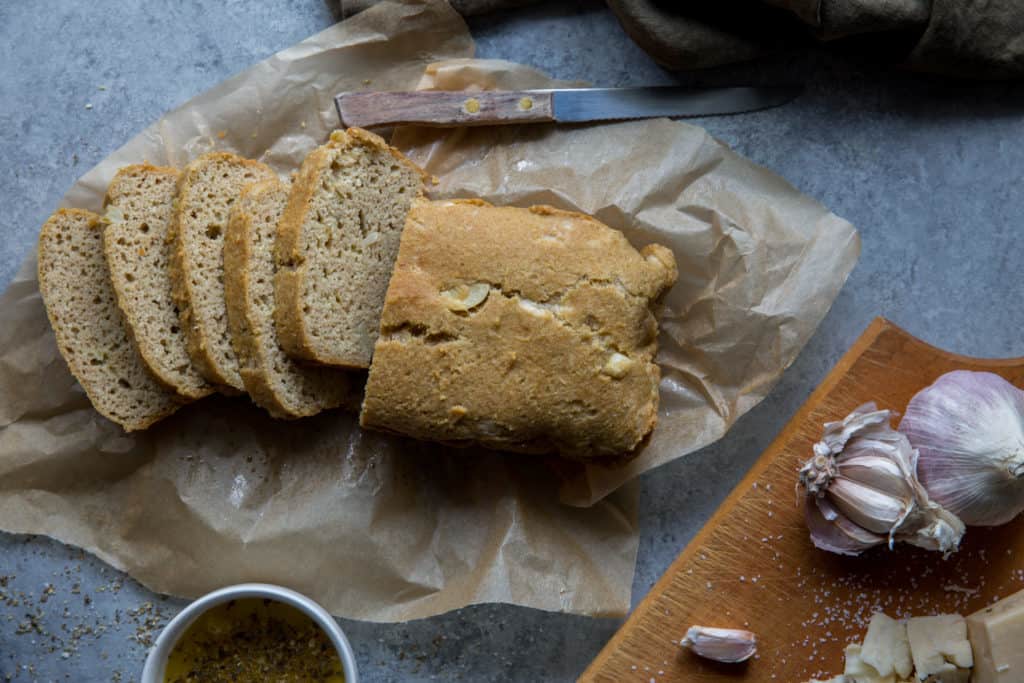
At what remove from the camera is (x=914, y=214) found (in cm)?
312

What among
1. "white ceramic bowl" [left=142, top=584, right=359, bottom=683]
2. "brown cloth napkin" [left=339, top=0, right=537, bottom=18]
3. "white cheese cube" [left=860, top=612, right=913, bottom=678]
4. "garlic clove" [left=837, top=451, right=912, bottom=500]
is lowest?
"white cheese cube" [left=860, top=612, right=913, bottom=678]

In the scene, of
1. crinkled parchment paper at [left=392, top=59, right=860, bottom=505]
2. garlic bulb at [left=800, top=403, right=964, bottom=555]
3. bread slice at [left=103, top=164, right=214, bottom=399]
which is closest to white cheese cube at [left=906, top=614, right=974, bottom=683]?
garlic bulb at [left=800, top=403, right=964, bottom=555]

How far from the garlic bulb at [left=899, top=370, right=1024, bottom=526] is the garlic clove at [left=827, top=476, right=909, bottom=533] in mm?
157

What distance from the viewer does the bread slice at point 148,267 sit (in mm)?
2852

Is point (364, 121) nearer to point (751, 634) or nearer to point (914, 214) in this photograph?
point (914, 214)

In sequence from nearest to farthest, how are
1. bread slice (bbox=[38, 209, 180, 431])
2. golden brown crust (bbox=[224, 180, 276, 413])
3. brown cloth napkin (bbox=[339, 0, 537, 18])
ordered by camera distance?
golden brown crust (bbox=[224, 180, 276, 413])
bread slice (bbox=[38, 209, 180, 431])
brown cloth napkin (bbox=[339, 0, 537, 18])

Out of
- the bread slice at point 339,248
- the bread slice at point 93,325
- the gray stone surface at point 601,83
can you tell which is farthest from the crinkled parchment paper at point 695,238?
the bread slice at point 93,325

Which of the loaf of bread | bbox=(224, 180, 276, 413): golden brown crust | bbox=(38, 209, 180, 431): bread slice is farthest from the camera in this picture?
bbox=(38, 209, 180, 431): bread slice

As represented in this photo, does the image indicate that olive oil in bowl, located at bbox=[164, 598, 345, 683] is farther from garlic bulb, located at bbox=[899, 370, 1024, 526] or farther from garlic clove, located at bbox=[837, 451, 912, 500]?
garlic bulb, located at bbox=[899, 370, 1024, 526]

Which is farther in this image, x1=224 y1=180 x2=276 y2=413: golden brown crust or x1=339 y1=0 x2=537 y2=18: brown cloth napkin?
x1=339 y1=0 x2=537 y2=18: brown cloth napkin

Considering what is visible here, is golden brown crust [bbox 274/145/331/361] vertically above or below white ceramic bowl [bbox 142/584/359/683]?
above

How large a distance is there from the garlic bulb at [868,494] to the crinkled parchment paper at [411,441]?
0.30 meters

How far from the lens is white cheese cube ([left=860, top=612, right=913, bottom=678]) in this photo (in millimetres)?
2830

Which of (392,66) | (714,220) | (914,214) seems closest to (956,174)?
(914,214)
